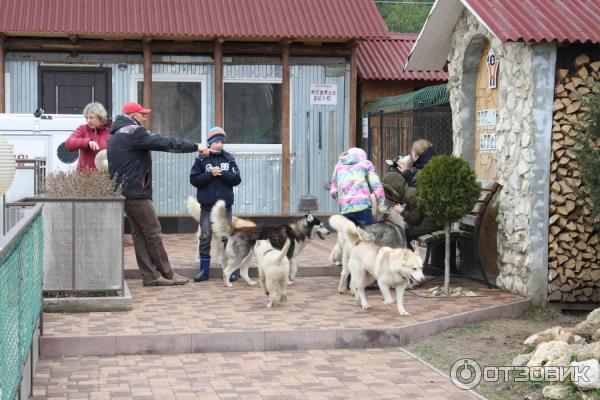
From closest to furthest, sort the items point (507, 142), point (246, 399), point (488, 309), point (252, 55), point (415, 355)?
point (246, 399) → point (415, 355) → point (488, 309) → point (507, 142) → point (252, 55)

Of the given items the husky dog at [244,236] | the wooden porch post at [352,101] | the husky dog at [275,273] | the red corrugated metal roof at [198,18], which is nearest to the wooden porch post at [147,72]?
the red corrugated metal roof at [198,18]

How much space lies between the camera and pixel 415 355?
9.13m

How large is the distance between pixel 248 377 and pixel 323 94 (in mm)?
10893

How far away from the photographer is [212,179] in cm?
1269

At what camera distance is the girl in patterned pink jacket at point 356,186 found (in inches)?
479

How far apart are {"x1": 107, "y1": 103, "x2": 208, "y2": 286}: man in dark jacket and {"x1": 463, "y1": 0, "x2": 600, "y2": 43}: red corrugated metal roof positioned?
3753mm

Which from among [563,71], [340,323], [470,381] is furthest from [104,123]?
[470,381]

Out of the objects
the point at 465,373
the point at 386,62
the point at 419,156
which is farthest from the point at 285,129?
the point at 465,373

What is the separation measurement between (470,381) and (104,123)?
693 cm

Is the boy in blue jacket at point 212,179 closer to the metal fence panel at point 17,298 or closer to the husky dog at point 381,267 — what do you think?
the husky dog at point 381,267

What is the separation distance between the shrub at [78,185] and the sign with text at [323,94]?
8.17 meters

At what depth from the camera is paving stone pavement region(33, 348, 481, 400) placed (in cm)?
769

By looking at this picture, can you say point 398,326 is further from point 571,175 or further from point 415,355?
point 571,175

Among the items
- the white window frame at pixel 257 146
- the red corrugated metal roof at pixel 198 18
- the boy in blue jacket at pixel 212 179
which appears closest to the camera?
the boy in blue jacket at pixel 212 179
